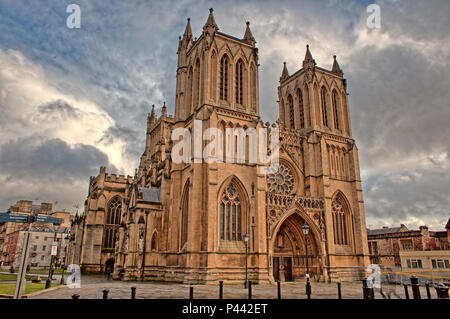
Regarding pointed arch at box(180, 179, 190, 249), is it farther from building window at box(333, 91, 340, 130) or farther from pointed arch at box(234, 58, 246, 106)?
building window at box(333, 91, 340, 130)

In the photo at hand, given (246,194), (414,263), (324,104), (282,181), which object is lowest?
(414,263)

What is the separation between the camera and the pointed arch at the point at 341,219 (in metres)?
39.2

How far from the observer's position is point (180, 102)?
128ft

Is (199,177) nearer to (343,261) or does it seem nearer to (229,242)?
(229,242)

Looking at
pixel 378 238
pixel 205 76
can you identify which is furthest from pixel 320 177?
pixel 378 238

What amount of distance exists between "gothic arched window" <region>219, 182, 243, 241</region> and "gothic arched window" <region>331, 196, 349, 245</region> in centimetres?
1283

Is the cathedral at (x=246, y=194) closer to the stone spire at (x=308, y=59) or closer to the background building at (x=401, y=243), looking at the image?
the stone spire at (x=308, y=59)

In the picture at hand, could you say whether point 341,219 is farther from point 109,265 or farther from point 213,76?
point 109,265

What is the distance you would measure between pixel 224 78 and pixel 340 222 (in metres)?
21.1

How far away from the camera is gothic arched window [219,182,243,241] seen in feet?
105

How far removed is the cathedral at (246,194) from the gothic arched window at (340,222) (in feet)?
0.39

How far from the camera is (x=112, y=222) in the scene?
52688mm

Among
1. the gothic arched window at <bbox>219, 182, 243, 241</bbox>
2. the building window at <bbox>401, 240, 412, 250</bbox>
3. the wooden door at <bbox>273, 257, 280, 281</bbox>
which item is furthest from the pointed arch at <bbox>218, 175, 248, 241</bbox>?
the building window at <bbox>401, 240, 412, 250</bbox>

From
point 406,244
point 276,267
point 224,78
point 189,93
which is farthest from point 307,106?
point 406,244
